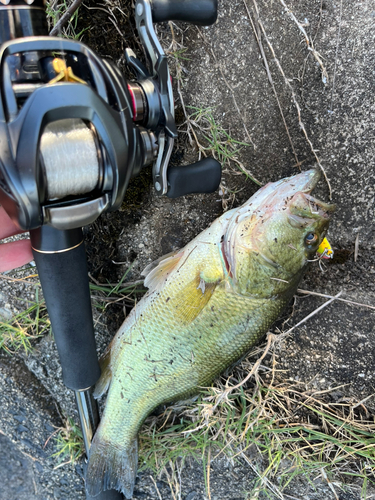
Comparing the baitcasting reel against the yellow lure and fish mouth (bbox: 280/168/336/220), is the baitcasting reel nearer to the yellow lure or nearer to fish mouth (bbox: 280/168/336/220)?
fish mouth (bbox: 280/168/336/220)

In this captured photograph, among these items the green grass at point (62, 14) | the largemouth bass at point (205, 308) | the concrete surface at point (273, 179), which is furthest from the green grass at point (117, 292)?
the green grass at point (62, 14)

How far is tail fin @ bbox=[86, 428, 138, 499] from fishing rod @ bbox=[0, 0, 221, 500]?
3.56ft

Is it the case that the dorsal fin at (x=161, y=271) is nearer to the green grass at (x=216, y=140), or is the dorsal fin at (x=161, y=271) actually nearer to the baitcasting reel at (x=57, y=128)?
the green grass at (x=216, y=140)

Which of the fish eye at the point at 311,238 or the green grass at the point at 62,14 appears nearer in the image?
the fish eye at the point at 311,238

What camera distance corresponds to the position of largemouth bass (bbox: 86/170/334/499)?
1.66 m

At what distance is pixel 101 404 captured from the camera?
2.17 metres

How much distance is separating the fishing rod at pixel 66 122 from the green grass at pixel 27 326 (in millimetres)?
979

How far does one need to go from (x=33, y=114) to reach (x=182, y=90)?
1160mm

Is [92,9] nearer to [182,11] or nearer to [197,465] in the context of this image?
[182,11]

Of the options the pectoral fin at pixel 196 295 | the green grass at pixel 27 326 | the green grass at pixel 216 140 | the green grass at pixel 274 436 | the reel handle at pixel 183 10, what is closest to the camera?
the reel handle at pixel 183 10

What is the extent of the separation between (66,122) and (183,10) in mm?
710

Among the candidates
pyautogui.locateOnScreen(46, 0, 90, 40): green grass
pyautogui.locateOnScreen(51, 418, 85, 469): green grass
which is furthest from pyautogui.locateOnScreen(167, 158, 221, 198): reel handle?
pyautogui.locateOnScreen(51, 418, 85, 469): green grass

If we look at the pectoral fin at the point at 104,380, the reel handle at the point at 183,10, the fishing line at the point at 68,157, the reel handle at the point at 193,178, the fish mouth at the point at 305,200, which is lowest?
the pectoral fin at the point at 104,380

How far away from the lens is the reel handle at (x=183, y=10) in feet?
4.54
